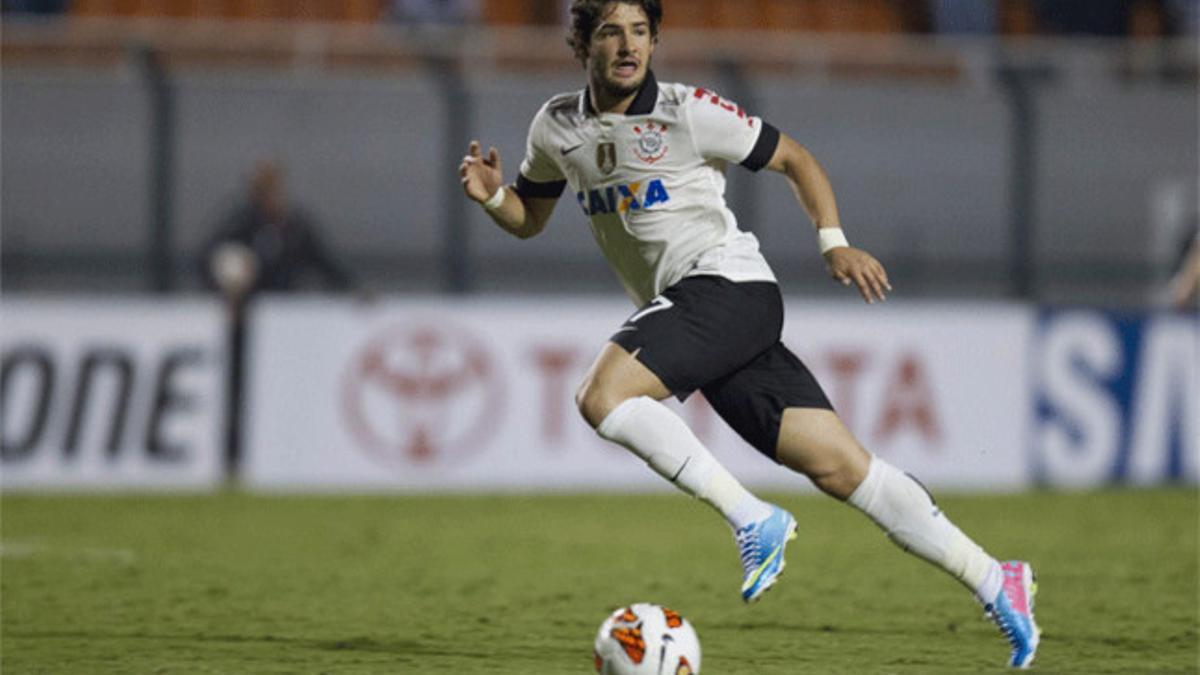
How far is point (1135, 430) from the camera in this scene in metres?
14.1

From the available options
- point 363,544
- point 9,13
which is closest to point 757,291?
point 363,544

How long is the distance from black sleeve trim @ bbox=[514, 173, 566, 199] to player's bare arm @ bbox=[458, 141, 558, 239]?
0.6 inches

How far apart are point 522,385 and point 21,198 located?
3.95 m

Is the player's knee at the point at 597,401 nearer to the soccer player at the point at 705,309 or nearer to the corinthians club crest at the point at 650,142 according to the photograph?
the soccer player at the point at 705,309

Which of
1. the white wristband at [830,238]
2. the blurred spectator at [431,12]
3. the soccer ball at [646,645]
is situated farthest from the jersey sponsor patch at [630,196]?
the blurred spectator at [431,12]

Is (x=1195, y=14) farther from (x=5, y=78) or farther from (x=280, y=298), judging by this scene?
(x=5, y=78)

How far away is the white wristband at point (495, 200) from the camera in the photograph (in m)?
6.82

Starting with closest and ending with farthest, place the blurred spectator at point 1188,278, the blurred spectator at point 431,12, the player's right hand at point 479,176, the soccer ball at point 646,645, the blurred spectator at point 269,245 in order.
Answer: the soccer ball at point 646,645 → the player's right hand at point 479,176 → the blurred spectator at point 1188,278 → the blurred spectator at point 269,245 → the blurred spectator at point 431,12

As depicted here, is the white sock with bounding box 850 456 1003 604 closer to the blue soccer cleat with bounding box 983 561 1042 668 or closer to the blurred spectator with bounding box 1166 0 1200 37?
the blue soccer cleat with bounding box 983 561 1042 668

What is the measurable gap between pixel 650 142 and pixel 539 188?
627mm

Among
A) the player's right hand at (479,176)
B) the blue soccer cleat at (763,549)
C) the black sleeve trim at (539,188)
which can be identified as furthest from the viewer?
the black sleeve trim at (539,188)

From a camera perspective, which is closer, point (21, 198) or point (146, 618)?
point (146, 618)

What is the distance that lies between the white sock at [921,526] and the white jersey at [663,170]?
795mm

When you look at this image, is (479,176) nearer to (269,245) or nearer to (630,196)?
(630,196)
